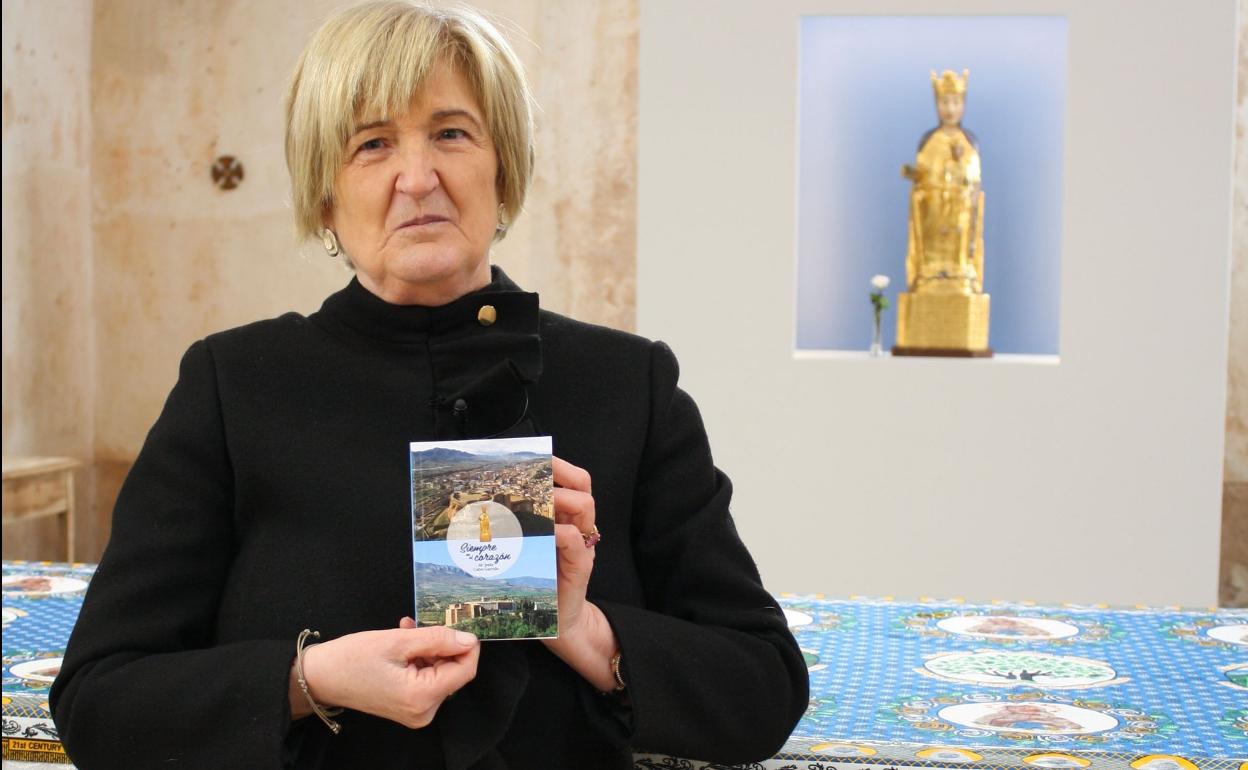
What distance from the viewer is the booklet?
4.01ft

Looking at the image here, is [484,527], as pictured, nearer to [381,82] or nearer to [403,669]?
[403,669]

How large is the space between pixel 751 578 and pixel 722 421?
379cm

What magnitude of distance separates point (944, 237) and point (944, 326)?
357 millimetres

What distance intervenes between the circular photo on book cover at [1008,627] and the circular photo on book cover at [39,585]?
58.1 inches

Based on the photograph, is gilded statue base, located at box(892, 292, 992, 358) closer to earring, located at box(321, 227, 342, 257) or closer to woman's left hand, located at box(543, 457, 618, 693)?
earring, located at box(321, 227, 342, 257)

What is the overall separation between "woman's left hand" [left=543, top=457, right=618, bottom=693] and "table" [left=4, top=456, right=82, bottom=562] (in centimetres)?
443

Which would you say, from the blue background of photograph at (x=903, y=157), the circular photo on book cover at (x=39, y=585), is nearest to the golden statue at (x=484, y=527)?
the circular photo on book cover at (x=39, y=585)

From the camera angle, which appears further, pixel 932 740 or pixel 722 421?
pixel 722 421

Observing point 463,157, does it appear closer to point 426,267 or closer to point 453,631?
Answer: point 426,267

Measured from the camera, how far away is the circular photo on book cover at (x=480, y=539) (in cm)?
122

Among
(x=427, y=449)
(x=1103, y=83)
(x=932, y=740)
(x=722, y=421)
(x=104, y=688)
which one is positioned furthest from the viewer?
A: (x=722, y=421)

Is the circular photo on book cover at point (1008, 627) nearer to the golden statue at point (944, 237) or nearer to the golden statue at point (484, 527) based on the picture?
the golden statue at point (484, 527)

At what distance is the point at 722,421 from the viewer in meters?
5.29

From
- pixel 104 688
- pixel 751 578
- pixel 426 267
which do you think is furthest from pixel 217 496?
pixel 751 578
